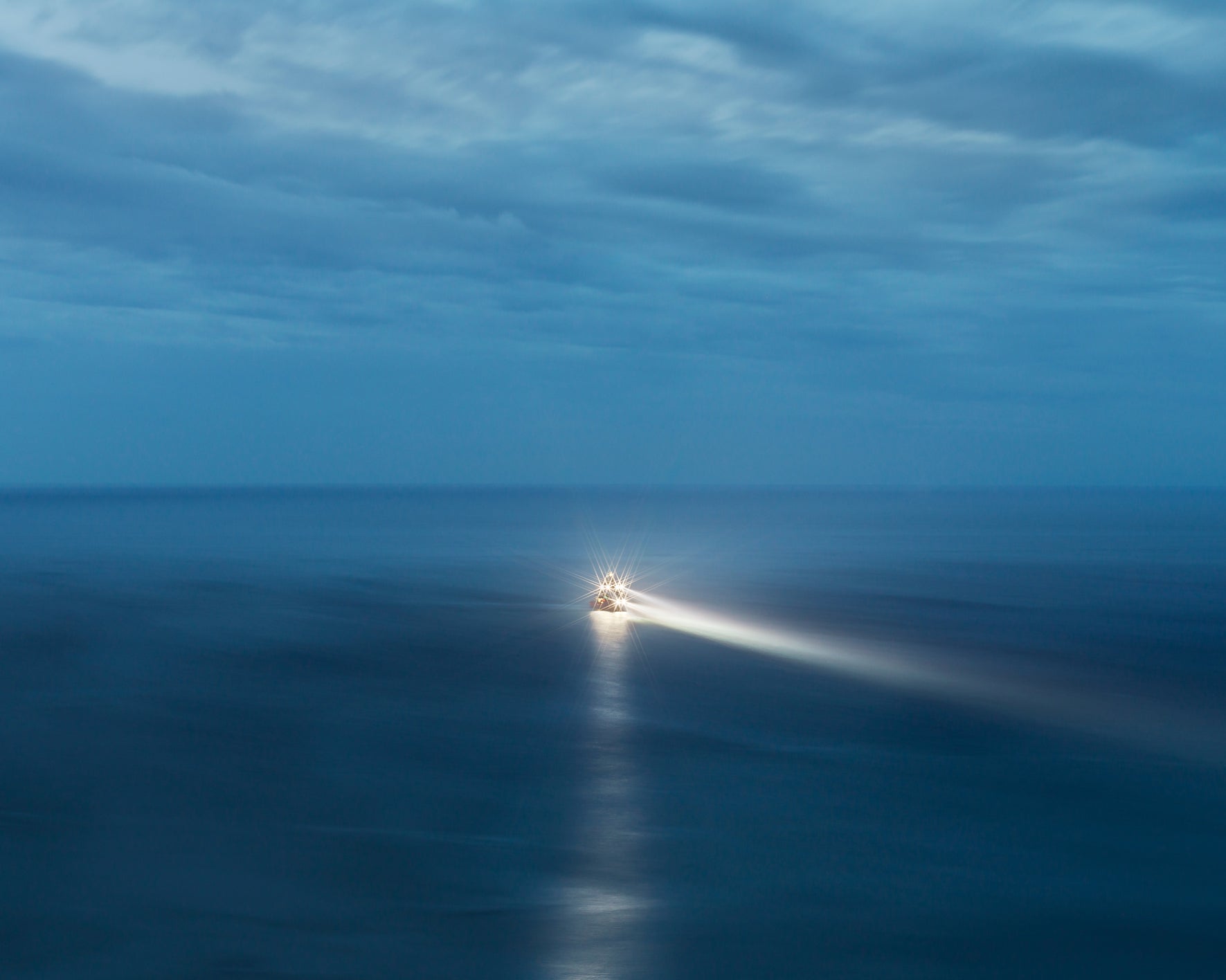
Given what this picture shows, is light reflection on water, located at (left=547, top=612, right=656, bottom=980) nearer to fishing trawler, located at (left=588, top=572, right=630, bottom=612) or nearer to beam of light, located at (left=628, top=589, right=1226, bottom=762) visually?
beam of light, located at (left=628, top=589, right=1226, bottom=762)

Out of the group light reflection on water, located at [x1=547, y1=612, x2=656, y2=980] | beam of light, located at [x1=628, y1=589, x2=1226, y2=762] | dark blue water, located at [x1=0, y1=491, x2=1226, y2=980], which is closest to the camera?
light reflection on water, located at [x1=547, y1=612, x2=656, y2=980]

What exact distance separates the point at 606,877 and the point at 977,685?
21.4 meters

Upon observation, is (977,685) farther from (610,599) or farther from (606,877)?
(610,599)

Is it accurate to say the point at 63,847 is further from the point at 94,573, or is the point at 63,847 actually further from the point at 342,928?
the point at 94,573

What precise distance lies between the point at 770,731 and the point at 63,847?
17315 millimetres

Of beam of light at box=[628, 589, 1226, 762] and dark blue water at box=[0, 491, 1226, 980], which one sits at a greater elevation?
beam of light at box=[628, 589, 1226, 762]

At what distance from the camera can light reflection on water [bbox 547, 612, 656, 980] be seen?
1733cm

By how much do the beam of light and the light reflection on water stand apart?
11048mm

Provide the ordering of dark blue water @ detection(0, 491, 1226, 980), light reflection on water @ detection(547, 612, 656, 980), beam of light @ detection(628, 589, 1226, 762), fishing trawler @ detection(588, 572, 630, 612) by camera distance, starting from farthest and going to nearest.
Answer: fishing trawler @ detection(588, 572, 630, 612) → beam of light @ detection(628, 589, 1226, 762) → dark blue water @ detection(0, 491, 1226, 980) → light reflection on water @ detection(547, 612, 656, 980)

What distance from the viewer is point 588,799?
83.9 feet

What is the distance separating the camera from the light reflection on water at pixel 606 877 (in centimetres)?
1733

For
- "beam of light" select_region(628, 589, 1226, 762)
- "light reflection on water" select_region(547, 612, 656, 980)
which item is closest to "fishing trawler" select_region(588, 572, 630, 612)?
"beam of light" select_region(628, 589, 1226, 762)

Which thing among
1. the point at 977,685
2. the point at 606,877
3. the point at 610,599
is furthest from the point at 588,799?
the point at 610,599

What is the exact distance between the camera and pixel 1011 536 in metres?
128
